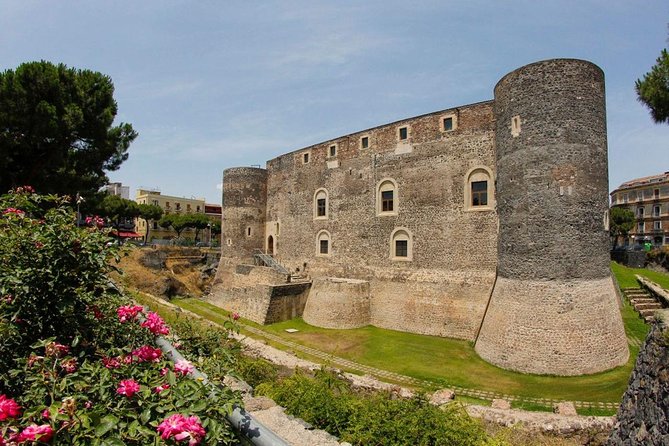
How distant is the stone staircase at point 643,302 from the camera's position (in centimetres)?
1611

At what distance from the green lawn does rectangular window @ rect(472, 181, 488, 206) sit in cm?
595

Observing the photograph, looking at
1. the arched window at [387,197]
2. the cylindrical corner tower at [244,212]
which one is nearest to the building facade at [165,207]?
the cylindrical corner tower at [244,212]

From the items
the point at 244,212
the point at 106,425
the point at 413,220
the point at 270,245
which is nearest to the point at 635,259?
the point at 413,220

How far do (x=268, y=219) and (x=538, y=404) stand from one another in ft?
69.9

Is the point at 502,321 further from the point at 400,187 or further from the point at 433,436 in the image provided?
the point at 433,436

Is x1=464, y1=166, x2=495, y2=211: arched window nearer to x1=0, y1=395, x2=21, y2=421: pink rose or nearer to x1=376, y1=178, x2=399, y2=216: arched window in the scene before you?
x1=376, y1=178, x2=399, y2=216: arched window

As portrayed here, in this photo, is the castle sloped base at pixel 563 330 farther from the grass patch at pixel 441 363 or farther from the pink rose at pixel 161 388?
the pink rose at pixel 161 388

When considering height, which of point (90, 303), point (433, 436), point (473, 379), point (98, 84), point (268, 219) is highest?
point (98, 84)

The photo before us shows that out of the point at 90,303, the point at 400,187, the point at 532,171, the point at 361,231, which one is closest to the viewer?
the point at 90,303

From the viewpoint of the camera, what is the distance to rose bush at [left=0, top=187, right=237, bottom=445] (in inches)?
86.8

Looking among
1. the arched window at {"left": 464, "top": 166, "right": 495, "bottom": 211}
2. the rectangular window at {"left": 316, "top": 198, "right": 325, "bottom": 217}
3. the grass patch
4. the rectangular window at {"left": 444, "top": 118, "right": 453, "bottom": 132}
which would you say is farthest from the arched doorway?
the arched window at {"left": 464, "top": 166, "right": 495, "bottom": 211}

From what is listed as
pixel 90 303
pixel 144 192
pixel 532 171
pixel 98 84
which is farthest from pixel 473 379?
pixel 144 192

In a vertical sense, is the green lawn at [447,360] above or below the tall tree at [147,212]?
below

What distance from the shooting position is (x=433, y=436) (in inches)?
190
